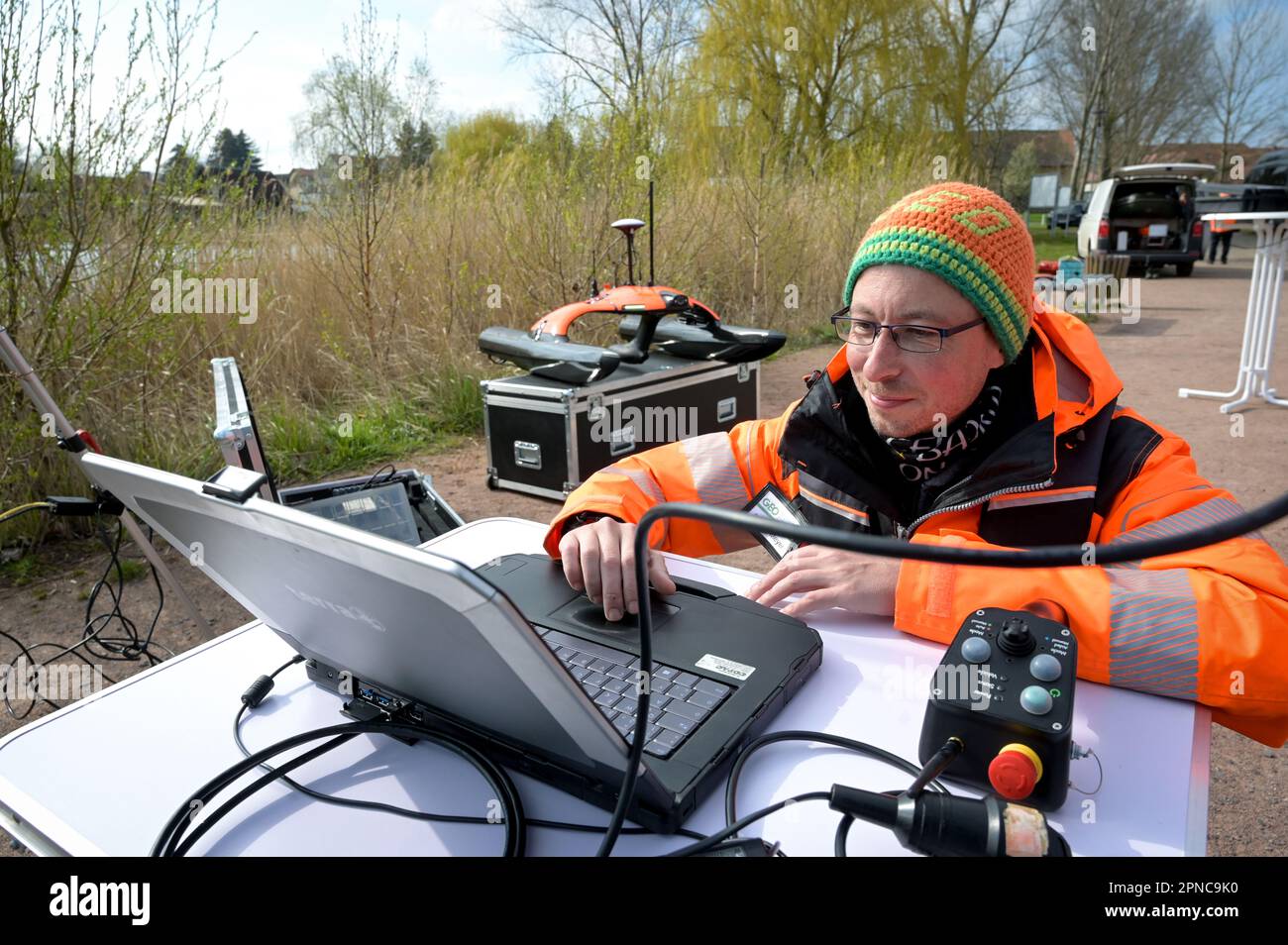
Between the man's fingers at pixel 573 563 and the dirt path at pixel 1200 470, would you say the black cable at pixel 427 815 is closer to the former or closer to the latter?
the man's fingers at pixel 573 563

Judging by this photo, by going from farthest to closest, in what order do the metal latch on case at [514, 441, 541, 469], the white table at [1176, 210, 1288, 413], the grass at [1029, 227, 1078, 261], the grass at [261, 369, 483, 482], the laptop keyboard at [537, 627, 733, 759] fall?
the grass at [1029, 227, 1078, 261]
the white table at [1176, 210, 1288, 413]
the grass at [261, 369, 483, 482]
the metal latch on case at [514, 441, 541, 469]
the laptop keyboard at [537, 627, 733, 759]

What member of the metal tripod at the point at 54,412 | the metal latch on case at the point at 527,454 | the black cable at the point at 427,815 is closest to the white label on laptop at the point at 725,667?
the black cable at the point at 427,815

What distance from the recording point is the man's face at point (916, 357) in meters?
1.32

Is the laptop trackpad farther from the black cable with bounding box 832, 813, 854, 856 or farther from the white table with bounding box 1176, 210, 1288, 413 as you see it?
the white table with bounding box 1176, 210, 1288, 413

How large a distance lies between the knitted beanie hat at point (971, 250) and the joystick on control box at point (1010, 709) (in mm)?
594

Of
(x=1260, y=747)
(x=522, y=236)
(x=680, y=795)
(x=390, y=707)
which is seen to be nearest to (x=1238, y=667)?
(x=680, y=795)

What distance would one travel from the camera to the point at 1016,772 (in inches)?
32.3

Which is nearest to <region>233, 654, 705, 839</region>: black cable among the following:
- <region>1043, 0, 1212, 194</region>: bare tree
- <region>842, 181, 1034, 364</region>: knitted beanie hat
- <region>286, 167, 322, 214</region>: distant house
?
<region>842, 181, 1034, 364</region>: knitted beanie hat

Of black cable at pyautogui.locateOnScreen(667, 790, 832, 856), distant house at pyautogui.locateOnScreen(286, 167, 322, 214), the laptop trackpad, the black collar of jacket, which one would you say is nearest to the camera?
black cable at pyautogui.locateOnScreen(667, 790, 832, 856)

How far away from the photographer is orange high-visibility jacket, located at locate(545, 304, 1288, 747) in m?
1.04

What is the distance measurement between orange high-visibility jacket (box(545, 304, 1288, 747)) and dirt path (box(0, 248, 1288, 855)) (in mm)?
615

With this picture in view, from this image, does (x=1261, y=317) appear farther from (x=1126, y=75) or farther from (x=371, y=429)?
(x=1126, y=75)
